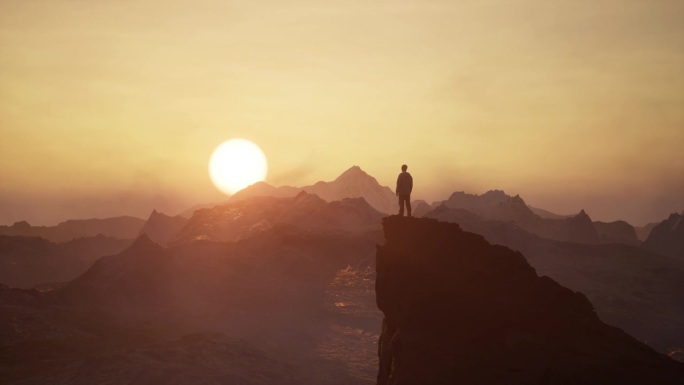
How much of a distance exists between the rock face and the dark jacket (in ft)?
18.2

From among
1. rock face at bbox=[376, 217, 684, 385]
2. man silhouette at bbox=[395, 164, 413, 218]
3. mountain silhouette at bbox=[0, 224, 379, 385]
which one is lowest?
mountain silhouette at bbox=[0, 224, 379, 385]

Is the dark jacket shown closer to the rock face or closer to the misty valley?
the misty valley

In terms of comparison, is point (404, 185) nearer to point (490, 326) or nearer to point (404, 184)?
point (404, 184)

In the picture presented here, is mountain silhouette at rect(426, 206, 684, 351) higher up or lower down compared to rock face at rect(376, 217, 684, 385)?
lower down

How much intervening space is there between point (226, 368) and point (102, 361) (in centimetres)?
1632

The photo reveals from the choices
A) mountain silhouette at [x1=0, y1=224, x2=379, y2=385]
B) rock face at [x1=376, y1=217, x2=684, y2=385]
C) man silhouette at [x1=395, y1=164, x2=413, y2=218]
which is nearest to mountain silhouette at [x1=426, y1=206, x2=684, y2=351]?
mountain silhouette at [x1=0, y1=224, x2=379, y2=385]

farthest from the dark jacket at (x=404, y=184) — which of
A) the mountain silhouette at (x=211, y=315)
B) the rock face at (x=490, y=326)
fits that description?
the mountain silhouette at (x=211, y=315)

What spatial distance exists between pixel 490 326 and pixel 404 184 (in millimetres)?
17305

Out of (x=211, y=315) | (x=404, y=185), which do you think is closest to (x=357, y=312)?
(x=211, y=315)

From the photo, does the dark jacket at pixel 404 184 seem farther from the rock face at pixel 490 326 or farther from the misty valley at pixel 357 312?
the rock face at pixel 490 326

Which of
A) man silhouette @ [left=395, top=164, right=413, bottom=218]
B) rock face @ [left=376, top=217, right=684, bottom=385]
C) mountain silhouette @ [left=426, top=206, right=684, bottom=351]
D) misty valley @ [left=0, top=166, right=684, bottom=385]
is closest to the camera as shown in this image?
rock face @ [left=376, top=217, right=684, bottom=385]

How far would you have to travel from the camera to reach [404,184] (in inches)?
2058

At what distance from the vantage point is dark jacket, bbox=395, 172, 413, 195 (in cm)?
5216

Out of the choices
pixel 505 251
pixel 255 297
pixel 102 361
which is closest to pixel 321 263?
pixel 255 297
